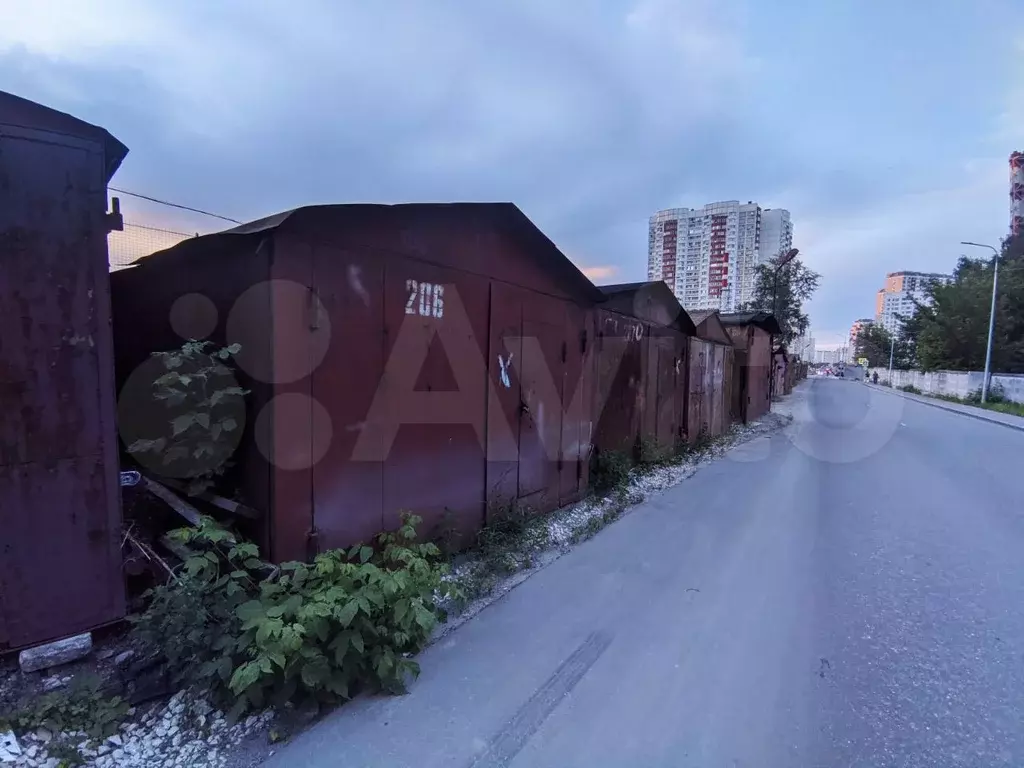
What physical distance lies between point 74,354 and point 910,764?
3998 millimetres

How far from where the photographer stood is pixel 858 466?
8.38 m

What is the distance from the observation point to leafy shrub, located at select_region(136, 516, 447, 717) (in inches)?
83.8

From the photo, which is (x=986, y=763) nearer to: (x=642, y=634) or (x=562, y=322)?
(x=642, y=634)

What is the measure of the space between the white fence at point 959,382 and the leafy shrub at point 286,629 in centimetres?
3075

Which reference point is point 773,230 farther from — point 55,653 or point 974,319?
point 55,653

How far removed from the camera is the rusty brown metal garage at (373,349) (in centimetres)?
284

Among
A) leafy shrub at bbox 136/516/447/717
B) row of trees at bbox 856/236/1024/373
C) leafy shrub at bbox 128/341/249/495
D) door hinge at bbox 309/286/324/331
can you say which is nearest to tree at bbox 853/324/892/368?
row of trees at bbox 856/236/1024/373

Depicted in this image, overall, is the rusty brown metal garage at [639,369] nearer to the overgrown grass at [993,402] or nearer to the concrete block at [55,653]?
the concrete block at [55,653]

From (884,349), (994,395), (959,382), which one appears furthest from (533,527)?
(884,349)

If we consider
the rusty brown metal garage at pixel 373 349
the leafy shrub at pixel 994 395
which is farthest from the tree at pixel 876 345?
the rusty brown metal garage at pixel 373 349

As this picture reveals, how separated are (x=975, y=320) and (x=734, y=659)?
126ft

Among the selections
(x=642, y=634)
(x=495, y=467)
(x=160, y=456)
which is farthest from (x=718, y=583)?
(x=160, y=456)

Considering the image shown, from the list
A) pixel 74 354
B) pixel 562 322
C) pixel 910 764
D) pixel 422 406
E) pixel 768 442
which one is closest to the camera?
pixel 910 764

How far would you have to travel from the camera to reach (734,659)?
2768 millimetres
